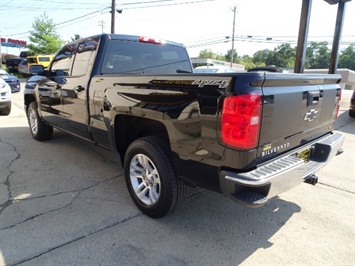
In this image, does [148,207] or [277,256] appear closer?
[277,256]

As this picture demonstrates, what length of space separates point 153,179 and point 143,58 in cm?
199

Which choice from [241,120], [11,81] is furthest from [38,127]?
[11,81]

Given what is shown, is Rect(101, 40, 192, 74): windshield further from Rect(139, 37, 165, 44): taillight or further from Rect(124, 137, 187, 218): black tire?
Rect(124, 137, 187, 218): black tire

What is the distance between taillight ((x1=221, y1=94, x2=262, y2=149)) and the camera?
82.4 inches

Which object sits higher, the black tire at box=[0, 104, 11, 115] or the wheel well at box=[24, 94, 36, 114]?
the wheel well at box=[24, 94, 36, 114]

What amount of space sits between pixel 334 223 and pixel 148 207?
80.9 inches

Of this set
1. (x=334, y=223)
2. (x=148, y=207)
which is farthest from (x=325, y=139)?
(x=148, y=207)

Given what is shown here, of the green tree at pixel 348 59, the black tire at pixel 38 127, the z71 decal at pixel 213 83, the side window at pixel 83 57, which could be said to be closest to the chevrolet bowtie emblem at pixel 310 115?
the z71 decal at pixel 213 83

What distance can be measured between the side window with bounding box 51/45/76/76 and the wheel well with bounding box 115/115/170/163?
1625 millimetres

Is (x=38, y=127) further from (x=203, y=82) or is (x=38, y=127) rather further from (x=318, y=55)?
(x=318, y=55)

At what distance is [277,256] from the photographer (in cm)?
254

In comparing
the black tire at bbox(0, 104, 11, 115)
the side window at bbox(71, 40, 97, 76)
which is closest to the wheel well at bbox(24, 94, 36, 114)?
the side window at bbox(71, 40, 97, 76)

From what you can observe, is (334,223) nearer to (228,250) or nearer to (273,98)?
(228,250)

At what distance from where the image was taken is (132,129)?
346 centimetres
